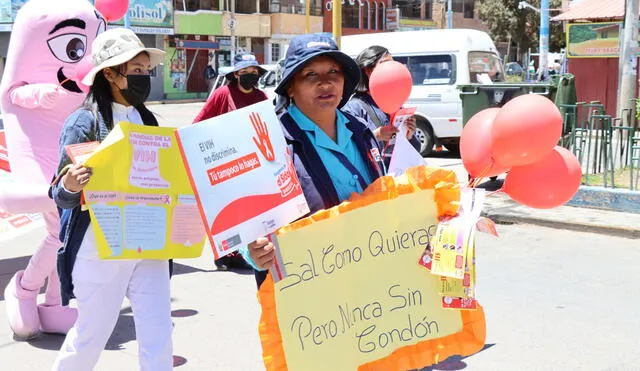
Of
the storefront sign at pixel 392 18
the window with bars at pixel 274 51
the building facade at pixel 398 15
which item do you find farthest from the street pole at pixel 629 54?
the storefront sign at pixel 392 18

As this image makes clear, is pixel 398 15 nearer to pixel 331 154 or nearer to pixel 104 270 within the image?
pixel 104 270

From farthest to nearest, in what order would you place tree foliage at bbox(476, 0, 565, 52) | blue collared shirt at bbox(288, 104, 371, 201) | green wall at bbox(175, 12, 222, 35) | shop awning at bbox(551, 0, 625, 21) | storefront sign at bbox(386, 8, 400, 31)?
storefront sign at bbox(386, 8, 400, 31), tree foliage at bbox(476, 0, 565, 52), green wall at bbox(175, 12, 222, 35), shop awning at bbox(551, 0, 625, 21), blue collared shirt at bbox(288, 104, 371, 201)

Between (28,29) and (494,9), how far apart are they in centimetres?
4678

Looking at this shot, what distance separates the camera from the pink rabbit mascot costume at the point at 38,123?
4859 millimetres

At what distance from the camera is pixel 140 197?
312cm

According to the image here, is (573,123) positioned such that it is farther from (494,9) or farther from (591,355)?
(494,9)

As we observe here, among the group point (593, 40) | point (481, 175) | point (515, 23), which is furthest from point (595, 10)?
point (515, 23)

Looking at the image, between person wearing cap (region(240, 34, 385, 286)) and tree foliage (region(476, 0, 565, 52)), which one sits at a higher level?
tree foliage (region(476, 0, 565, 52))

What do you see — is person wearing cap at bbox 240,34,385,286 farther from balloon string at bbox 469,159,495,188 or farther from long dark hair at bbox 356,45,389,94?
long dark hair at bbox 356,45,389,94

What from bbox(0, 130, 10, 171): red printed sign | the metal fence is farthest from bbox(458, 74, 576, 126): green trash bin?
bbox(0, 130, 10, 171): red printed sign

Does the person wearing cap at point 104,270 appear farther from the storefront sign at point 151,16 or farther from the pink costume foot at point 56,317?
the storefront sign at point 151,16

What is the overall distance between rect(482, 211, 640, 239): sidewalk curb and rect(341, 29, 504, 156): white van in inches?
200

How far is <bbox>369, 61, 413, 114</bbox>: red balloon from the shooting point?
4887 millimetres

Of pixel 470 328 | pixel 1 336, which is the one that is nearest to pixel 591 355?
pixel 470 328
